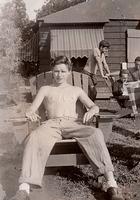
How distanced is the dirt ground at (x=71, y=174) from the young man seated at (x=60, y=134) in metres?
0.23

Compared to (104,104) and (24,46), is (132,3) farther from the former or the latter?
(104,104)

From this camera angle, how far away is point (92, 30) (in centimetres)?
1438

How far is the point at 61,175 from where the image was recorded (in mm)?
4551

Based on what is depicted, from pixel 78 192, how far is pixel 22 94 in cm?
940

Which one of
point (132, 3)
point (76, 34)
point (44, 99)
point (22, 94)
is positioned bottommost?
point (22, 94)

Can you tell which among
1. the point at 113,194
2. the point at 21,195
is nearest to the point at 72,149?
the point at 113,194

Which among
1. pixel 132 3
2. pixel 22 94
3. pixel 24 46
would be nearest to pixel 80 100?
pixel 22 94

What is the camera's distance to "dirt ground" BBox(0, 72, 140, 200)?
3916mm

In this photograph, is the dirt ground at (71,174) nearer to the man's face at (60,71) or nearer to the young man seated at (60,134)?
the young man seated at (60,134)

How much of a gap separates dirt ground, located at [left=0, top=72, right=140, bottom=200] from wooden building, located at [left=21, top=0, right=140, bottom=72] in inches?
324

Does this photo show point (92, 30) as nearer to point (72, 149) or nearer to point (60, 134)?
point (72, 149)

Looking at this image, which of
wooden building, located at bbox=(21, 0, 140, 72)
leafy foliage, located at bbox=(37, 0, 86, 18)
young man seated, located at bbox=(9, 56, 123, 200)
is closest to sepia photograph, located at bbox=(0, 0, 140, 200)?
young man seated, located at bbox=(9, 56, 123, 200)

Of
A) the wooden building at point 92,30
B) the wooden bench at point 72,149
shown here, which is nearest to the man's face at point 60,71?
the wooden bench at point 72,149

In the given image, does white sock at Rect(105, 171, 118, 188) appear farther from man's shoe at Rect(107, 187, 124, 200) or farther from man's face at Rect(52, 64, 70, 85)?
man's face at Rect(52, 64, 70, 85)
